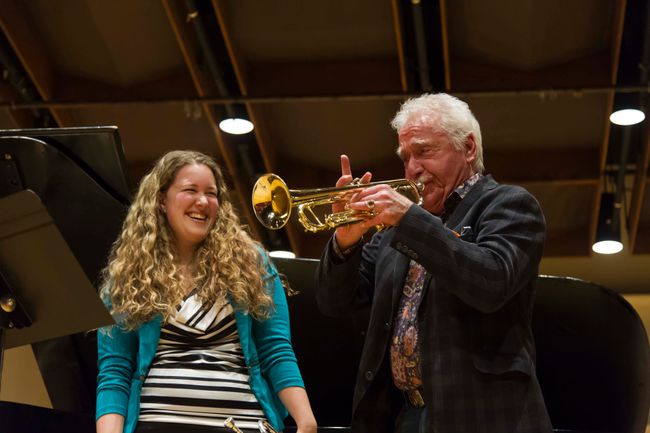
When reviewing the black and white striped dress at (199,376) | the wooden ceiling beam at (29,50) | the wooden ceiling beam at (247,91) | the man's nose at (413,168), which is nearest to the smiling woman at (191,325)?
the black and white striped dress at (199,376)

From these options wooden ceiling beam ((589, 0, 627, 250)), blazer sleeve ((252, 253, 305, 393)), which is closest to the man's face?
blazer sleeve ((252, 253, 305, 393))

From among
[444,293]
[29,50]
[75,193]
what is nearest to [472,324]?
[444,293]

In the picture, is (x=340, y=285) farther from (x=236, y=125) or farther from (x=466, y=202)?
(x=236, y=125)

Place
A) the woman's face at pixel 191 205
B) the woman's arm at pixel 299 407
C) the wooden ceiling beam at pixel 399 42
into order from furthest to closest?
the wooden ceiling beam at pixel 399 42 → the woman's face at pixel 191 205 → the woman's arm at pixel 299 407

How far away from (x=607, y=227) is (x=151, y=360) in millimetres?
5513

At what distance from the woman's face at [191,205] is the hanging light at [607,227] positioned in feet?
16.6

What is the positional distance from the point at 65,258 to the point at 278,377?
712 millimetres

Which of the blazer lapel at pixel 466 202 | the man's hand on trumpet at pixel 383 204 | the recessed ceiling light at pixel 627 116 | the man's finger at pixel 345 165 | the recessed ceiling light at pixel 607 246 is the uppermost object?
the recessed ceiling light at pixel 627 116

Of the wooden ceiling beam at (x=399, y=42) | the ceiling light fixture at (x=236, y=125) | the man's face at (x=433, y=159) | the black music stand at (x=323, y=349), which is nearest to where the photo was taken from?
the man's face at (x=433, y=159)

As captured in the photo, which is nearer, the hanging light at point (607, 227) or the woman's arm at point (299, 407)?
the woman's arm at point (299, 407)

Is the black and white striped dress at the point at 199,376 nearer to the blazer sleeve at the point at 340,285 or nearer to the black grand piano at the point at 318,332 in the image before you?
the blazer sleeve at the point at 340,285

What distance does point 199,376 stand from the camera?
257cm

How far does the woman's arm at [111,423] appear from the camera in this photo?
254 centimetres

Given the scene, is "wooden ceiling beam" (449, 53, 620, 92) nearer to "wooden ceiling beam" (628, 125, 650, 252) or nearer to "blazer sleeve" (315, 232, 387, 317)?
"wooden ceiling beam" (628, 125, 650, 252)
